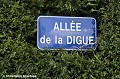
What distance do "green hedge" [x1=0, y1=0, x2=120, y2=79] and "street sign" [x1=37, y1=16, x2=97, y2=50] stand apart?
0.21 feet

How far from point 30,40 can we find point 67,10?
50 centimetres

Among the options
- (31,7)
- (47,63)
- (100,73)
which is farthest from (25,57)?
(100,73)

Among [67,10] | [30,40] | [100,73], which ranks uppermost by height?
[67,10]

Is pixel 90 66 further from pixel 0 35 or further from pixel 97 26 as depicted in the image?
pixel 0 35

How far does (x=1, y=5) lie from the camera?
3.46 metres

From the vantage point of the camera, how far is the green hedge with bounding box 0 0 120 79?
3.40m

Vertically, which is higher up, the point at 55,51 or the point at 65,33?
the point at 65,33

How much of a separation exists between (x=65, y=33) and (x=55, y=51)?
8.2 inches

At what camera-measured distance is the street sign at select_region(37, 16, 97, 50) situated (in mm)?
3482

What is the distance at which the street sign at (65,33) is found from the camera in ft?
11.4

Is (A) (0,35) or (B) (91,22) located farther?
(B) (91,22)

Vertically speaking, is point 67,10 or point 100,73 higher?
point 67,10

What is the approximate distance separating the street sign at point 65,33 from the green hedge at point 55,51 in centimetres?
6

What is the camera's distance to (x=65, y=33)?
3.52 meters
